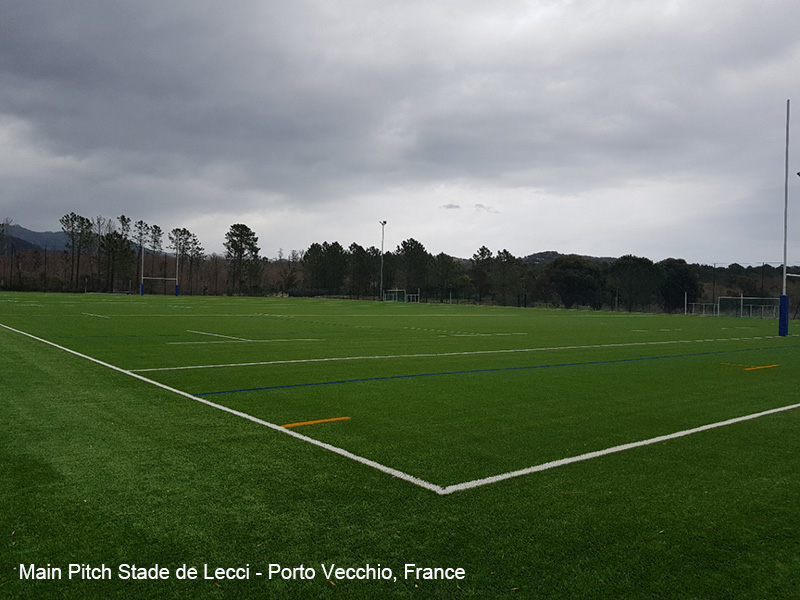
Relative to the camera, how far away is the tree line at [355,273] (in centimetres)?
5825

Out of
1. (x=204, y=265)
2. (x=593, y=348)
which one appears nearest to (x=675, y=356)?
(x=593, y=348)

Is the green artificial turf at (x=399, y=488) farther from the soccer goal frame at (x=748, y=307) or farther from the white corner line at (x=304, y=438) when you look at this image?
the soccer goal frame at (x=748, y=307)

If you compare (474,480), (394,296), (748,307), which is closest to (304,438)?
(474,480)

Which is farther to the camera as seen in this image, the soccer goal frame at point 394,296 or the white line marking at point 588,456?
the soccer goal frame at point 394,296

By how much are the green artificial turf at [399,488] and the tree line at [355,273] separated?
170 ft

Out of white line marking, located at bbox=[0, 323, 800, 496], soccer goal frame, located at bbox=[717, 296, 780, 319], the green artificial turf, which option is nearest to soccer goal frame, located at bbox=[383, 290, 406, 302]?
soccer goal frame, located at bbox=[717, 296, 780, 319]

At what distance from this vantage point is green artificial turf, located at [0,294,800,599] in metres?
2.92

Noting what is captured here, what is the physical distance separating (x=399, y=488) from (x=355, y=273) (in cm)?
9189

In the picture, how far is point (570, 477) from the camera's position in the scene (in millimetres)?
4352

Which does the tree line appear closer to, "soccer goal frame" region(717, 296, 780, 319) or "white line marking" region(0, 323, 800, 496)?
"soccer goal frame" region(717, 296, 780, 319)

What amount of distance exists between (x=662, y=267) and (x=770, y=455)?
5894 centimetres

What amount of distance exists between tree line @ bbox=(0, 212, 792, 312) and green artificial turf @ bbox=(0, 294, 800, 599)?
51775mm

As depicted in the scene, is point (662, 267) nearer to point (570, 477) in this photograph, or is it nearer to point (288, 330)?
point (288, 330)

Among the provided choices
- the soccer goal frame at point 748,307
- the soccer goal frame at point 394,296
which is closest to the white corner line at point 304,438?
the soccer goal frame at point 748,307
